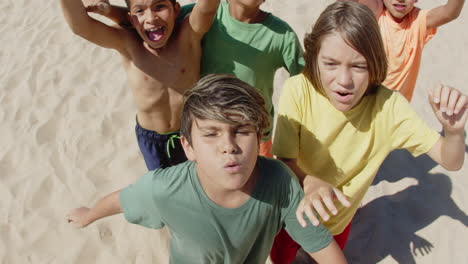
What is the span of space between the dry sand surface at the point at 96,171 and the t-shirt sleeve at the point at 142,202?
1.37 meters

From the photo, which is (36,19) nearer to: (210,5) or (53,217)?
(53,217)

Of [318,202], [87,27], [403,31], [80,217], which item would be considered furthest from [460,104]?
[87,27]

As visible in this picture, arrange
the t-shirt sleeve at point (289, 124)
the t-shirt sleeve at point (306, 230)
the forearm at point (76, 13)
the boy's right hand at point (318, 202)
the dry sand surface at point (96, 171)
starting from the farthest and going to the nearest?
the dry sand surface at point (96, 171) < the forearm at point (76, 13) < the t-shirt sleeve at point (289, 124) < the t-shirt sleeve at point (306, 230) < the boy's right hand at point (318, 202)

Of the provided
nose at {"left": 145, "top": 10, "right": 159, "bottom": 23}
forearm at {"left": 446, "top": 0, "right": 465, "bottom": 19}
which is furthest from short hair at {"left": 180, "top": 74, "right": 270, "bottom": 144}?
forearm at {"left": 446, "top": 0, "right": 465, "bottom": 19}

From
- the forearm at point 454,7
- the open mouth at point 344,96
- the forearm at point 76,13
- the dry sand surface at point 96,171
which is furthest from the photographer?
the dry sand surface at point 96,171

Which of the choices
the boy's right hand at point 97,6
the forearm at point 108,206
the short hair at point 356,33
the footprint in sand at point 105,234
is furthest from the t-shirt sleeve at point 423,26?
the footprint in sand at point 105,234

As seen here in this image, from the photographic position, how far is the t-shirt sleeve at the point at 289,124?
Result: 1.75 meters

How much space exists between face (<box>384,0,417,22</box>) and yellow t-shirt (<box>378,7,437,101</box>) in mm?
51

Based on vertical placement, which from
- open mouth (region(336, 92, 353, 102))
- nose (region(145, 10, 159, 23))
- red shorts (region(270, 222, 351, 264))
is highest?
nose (region(145, 10, 159, 23))

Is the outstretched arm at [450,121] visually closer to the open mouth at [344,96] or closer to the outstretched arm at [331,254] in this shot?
the open mouth at [344,96]

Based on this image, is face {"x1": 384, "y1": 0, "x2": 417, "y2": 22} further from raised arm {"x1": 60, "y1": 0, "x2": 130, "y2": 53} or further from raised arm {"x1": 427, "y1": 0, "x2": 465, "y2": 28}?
raised arm {"x1": 60, "y1": 0, "x2": 130, "y2": 53}

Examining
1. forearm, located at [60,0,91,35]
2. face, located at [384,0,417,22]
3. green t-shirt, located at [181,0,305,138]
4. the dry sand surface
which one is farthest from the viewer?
the dry sand surface

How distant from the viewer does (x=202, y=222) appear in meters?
1.50

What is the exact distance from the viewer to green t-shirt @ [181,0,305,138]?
2268mm
